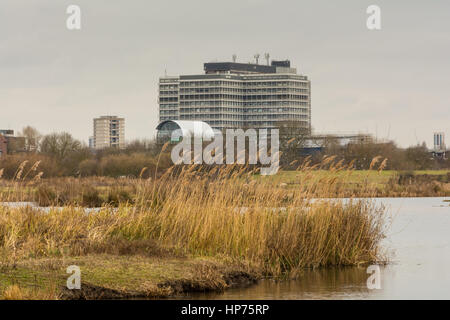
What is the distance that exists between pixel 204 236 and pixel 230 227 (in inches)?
20.5

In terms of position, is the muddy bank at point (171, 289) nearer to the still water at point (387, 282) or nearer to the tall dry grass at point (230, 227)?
the still water at point (387, 282)

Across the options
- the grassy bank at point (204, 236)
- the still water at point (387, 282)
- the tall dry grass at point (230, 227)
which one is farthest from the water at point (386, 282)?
the tall dry grass at point (230, 227)

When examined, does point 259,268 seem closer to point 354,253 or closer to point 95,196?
point 354,253

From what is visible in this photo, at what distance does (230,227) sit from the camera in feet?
49.1

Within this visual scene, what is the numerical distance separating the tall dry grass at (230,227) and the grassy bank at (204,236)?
0.8 inches

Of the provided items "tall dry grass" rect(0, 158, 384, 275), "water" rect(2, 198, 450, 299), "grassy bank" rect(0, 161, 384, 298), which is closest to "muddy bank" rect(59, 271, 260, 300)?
"grassy bank" rect(0, 161, 384, 298)

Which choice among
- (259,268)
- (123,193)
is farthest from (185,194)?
(123,193)

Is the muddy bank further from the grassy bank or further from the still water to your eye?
the still water

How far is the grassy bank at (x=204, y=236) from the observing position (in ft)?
43.6

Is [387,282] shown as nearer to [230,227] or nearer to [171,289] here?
[230,227]

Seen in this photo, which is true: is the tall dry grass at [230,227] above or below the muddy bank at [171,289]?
above

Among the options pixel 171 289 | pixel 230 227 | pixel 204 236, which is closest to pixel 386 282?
pixel 230 227

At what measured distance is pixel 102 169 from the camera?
5222cm
